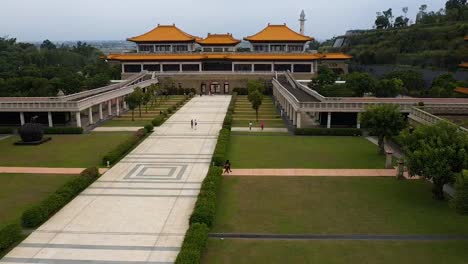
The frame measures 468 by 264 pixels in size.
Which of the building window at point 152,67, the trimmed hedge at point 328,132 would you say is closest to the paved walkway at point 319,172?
the trimmed hedge at point 328,132

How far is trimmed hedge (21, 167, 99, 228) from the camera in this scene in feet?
77.9

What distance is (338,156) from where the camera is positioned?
3872 centimetres

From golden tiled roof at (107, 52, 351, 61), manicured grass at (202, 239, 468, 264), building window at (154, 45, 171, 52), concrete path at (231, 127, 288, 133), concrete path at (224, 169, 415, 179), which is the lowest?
manicured grass at (202, 239, 468, 264)

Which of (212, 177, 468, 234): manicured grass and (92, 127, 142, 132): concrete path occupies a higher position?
(92, 127, 142, 132): concrete path

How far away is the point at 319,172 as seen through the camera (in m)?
33.8

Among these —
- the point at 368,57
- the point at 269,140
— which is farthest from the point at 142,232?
the point at 368,57

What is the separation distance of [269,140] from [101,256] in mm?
27352

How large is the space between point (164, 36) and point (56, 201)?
75.3 m

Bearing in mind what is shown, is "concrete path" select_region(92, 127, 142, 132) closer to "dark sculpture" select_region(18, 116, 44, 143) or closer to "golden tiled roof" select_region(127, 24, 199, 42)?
"dark sculpture" select_region(18, 116, 44, 143)

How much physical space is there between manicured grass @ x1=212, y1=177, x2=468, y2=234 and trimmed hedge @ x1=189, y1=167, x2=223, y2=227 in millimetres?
653

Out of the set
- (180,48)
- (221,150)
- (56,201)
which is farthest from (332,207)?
(180,48)

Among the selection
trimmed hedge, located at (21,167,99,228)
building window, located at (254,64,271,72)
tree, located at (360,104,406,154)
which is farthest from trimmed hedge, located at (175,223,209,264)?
building window, located at (254,64,271,72)

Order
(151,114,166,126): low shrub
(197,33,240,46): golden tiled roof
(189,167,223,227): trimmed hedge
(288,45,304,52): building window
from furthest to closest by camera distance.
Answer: (197,33,240,46): golden tiled roof < (288,45,304,52): building window < (151,114,166,126): low shrub < (189,167,223,227): trimmed hedge

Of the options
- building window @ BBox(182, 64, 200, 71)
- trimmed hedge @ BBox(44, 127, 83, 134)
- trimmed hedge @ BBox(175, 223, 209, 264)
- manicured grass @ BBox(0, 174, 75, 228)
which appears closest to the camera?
trimmed hedge @ BBox(175, 223, 209, 264)
